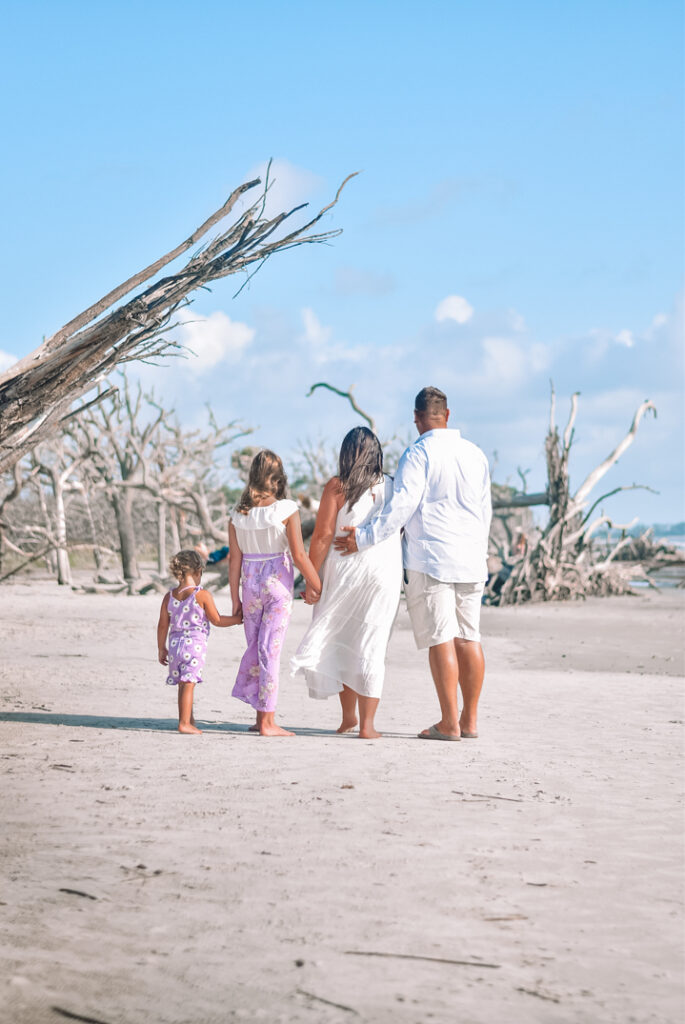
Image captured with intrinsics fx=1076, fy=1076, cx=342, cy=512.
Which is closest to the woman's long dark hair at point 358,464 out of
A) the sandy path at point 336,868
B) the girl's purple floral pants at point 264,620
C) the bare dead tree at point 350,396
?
the girl's purple floral pants at point 264,620

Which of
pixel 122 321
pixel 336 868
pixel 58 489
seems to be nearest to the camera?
pixel 336 868

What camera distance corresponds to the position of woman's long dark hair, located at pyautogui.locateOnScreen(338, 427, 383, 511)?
627 cm

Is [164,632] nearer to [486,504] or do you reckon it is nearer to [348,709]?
[348,709]

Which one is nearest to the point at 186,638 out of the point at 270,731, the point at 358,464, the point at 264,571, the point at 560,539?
the point at 264,571

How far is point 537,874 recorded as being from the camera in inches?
154

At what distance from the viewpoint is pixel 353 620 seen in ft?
20.6

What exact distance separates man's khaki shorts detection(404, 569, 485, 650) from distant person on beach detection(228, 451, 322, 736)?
1.92ft

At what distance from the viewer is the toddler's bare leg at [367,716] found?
6.30 metres

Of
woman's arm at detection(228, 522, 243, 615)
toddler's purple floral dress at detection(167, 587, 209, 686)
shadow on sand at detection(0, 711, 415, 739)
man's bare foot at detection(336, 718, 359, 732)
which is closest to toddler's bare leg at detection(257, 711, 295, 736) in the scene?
shadow on sand at detection(0, 711, 415, 739)

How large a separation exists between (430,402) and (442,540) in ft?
2.75

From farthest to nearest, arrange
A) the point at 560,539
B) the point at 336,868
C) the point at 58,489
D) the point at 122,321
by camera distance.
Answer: the point at 58,489, the point at 560,539, the point at 122,321, the point at 336,868

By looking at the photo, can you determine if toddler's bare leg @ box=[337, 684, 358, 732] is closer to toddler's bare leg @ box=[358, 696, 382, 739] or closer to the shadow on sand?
the shadow on sand

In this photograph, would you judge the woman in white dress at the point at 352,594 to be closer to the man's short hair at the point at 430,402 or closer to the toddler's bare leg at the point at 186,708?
the man's short hair at the point at 430,402

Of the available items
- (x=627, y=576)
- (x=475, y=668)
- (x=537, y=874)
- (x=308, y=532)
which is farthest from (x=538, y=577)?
(x=537, y=874)
